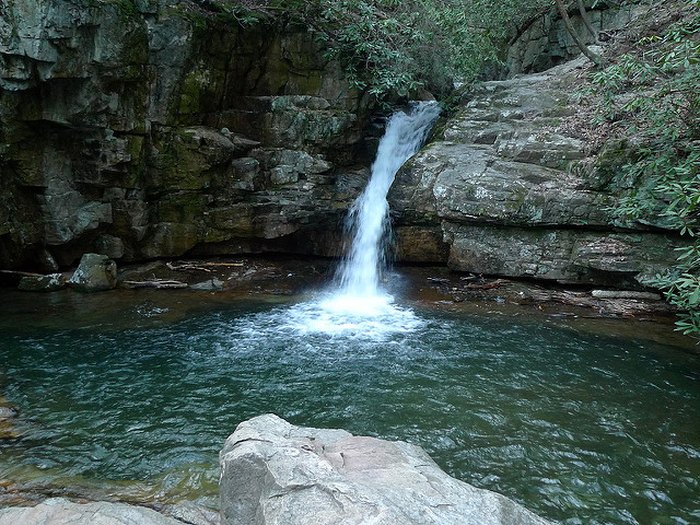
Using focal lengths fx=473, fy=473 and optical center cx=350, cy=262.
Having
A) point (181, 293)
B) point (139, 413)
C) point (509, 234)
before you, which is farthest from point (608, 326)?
point (181, 293)

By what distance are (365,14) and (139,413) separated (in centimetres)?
1208

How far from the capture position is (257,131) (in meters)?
14.1

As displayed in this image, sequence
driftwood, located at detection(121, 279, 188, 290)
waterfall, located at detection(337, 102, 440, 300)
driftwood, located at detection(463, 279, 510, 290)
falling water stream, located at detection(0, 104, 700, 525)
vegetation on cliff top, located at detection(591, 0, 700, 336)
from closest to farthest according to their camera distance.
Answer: falling water stream, located at detection(0, 104, 700, 525)
vegetation on cliff top, located at detection(591, 0, 700, 336)
driftwood, located at detection(463, 279, 510, 290)
driftwood, located at detection(121, 279, 188, 290)
waterfall, located at detection(337, 102, 440, 300)

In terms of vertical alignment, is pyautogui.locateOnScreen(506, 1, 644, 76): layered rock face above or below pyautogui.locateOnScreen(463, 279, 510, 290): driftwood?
above

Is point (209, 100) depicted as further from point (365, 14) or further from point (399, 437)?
point (399, 437)

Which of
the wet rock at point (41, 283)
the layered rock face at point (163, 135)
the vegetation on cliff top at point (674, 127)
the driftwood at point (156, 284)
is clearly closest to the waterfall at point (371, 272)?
the layered rock face at point (163, 135)

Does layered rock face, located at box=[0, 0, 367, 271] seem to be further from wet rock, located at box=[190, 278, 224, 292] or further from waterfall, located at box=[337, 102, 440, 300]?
wet rock, located at box=[190, 278, 224, 292]

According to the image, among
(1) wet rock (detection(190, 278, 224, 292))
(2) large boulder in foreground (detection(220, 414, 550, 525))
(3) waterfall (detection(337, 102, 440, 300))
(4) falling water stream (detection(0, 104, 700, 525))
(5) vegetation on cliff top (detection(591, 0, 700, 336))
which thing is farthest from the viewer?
(3) waterfall (detection(337, 102, 440, 300))

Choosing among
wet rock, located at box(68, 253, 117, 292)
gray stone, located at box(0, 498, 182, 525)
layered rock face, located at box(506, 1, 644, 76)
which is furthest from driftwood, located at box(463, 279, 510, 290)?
layered rock face, located at box(506, 1, 644, 76)

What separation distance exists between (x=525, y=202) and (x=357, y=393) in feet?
22.1

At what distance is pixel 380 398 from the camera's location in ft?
23.3

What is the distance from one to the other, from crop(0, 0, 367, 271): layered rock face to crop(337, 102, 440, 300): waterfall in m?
0.57

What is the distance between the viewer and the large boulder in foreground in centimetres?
291

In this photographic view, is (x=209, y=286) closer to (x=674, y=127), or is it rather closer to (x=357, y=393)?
(x=357, y=393)
